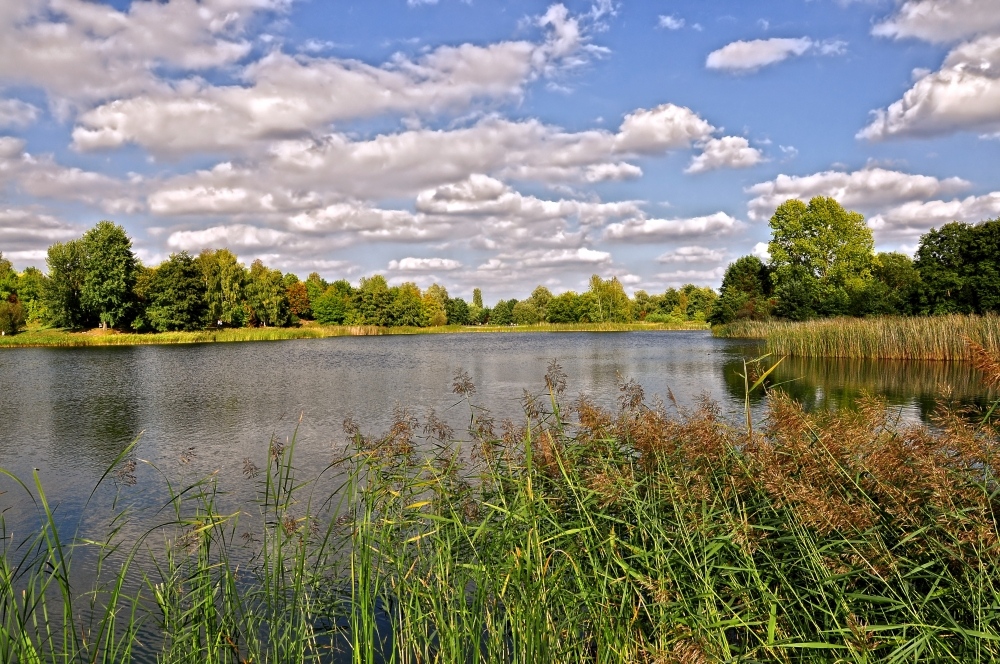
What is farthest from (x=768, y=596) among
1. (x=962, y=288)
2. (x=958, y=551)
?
(x=962, y=288)

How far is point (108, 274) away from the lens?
58406 millimetres

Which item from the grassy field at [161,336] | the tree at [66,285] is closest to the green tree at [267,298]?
the grassy field at [161,336]

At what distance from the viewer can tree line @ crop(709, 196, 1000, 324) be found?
97.3 feet

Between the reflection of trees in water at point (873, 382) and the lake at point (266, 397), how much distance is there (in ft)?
0.20

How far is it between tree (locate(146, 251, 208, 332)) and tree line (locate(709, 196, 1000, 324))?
50295 millimetres

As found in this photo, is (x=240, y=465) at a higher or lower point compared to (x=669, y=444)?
lower

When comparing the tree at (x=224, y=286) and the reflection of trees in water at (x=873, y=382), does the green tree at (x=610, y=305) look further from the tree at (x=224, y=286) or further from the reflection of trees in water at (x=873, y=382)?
the reflection of trees in water at (x=873, y=382)

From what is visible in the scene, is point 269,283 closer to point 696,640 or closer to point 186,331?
point 186,331

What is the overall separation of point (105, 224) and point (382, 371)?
161 ft

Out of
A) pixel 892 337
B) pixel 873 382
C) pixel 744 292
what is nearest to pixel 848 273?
pixel 744 292

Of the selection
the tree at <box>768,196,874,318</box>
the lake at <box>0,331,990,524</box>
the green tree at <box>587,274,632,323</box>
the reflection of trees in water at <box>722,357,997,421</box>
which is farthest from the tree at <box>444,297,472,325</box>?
the reflection of trees in water at <box>722,357,997,421</box>

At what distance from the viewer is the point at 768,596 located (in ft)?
10.1

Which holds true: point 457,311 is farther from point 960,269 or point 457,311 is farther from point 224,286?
point 960,269

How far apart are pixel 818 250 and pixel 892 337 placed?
25777 mm
